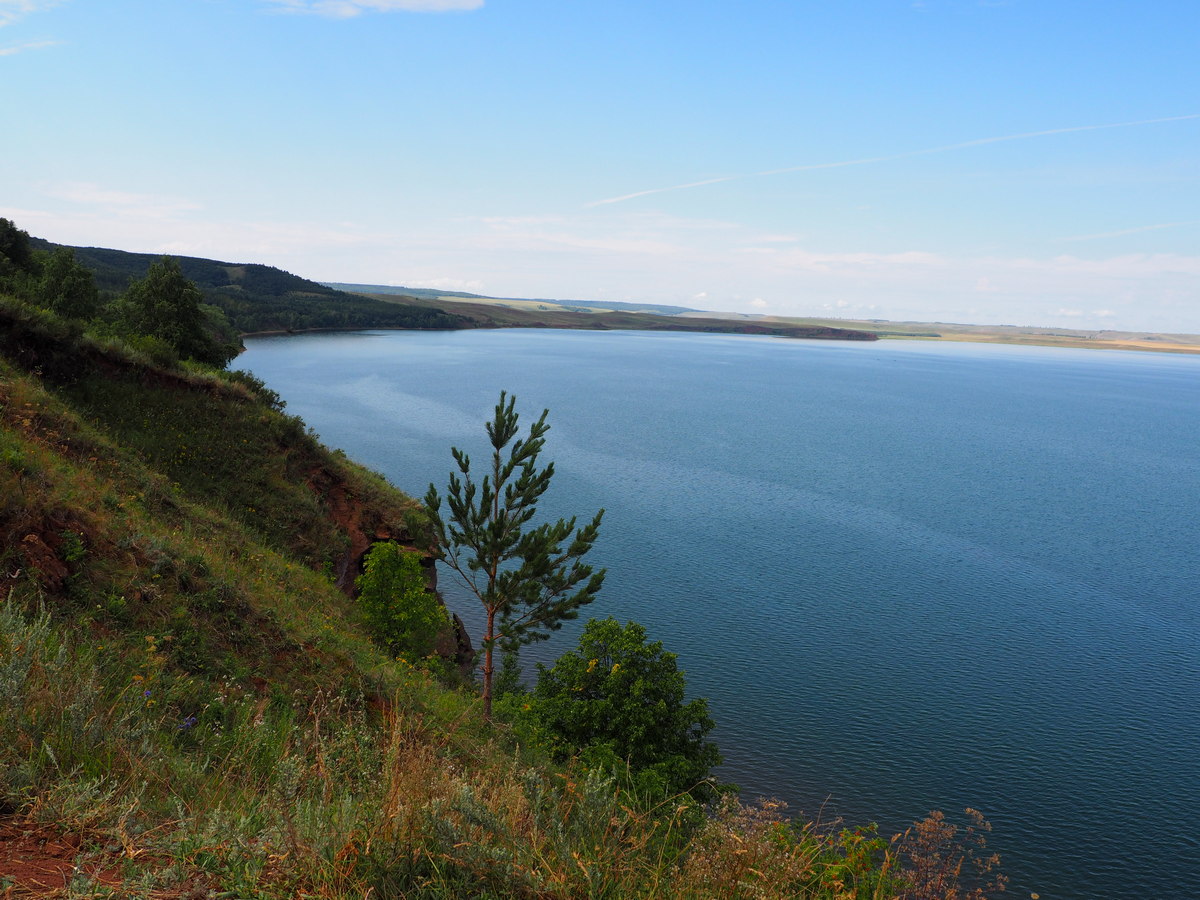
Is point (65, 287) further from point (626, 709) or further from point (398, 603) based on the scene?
point (626, 709)

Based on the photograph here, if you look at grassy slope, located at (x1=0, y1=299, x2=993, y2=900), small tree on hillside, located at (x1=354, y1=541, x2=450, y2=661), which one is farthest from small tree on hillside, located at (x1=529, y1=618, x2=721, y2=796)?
grassy slope, located at (x1=0, y1=299, x2=993, y2=900)

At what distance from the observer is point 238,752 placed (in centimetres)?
577

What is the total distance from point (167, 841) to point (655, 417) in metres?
85.0

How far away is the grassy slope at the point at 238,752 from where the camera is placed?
3797mm

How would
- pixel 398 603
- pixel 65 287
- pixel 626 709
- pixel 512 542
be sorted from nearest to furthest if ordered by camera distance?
pixel 512 542
pixel 626 709
pixel 398 603
pixel 65 287

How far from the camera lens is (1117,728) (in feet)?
90.5

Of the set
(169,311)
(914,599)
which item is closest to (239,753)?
(914,599)

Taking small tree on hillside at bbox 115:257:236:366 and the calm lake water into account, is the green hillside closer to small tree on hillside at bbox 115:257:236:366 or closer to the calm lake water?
the calm lake water

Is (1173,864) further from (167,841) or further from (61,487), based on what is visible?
(61,487)

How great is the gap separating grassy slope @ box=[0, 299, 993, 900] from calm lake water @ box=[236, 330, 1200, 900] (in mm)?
9962

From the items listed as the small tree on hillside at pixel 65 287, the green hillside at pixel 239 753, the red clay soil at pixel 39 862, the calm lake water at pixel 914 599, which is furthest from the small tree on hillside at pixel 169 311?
the red clay soil at pixel 39 862

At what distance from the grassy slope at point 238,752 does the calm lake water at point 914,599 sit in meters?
9.96

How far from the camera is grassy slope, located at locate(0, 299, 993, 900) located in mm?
3797

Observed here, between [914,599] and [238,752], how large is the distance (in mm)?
38079
